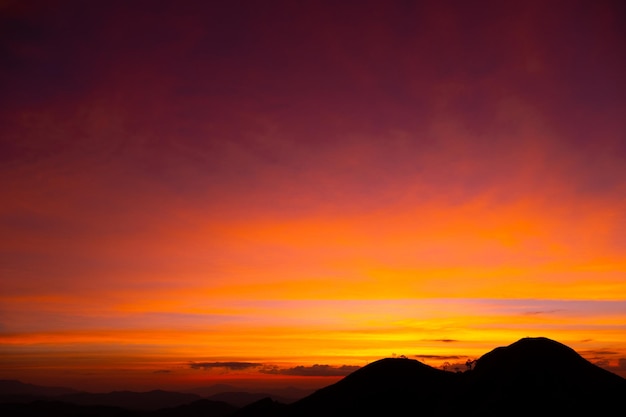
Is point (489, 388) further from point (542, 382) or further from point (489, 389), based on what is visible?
point (542, 382)

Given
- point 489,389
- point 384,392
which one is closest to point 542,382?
point 489,389

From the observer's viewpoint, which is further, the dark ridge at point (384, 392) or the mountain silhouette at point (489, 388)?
the dark ridge at point (384, 392)

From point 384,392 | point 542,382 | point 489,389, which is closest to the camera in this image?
point 542,382

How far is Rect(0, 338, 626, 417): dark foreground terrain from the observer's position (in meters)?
127

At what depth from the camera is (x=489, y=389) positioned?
141 m

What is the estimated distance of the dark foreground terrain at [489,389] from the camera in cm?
12694

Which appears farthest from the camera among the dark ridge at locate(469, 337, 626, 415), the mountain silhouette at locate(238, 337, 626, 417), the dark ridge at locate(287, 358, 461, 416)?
the dark ridge at locate(287, 358, 461, 416)

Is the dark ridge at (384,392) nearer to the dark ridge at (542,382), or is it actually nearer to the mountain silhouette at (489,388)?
the mountain silhouette at (489,388)

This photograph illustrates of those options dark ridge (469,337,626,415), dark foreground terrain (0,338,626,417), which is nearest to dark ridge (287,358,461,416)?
dark foreground terrain (0,338,626,417)

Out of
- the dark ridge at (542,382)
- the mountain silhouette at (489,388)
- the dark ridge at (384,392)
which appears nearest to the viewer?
the dark ridge at (542,382)

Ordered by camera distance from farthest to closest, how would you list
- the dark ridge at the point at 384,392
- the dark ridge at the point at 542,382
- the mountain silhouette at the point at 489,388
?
the dark ridge at the point at 384,392, the mountain silhouette at the point at 489,388, the dark ridge at the point at 542,382

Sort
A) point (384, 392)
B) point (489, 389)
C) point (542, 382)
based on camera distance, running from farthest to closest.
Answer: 1. point (384, 392)
2. point (489, 389)
3. point (542, 382)

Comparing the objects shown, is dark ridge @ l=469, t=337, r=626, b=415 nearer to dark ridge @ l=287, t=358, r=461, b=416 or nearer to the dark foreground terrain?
the dark foreground terrain

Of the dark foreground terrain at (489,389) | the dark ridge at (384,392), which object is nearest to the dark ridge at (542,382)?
the dark foreground terrain at (489,389)
